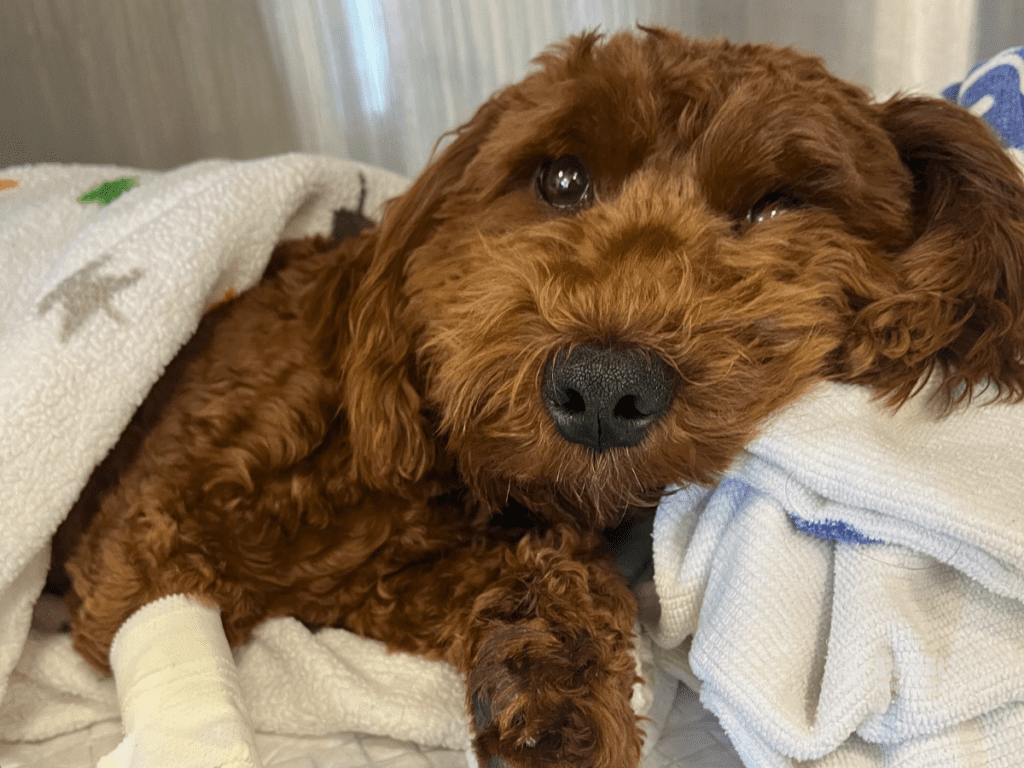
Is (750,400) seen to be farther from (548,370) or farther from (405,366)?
(405,366)

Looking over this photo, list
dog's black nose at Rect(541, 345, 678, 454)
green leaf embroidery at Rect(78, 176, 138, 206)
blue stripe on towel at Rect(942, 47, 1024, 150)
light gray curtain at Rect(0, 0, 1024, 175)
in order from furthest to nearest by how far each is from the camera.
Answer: light gray curtain at Rect(0, 0, 1024, 175)
green leaf embroidery at Rect(78, 176, 138, 206)
blue stripe on towel at Rect(942, 47, 1024, 150)
dog's black nose at Rect(541, 345, 678, 454)

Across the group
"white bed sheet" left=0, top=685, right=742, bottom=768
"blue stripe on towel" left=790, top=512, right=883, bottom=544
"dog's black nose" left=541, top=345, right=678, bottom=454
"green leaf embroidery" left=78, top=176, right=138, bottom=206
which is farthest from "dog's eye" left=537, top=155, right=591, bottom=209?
"green leaf embroidery" left=78, top=176, right=138, bottom=206

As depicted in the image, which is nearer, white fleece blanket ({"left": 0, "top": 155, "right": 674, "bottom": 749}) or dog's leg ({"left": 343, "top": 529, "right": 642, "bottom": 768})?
dog's leg ({"left": 343, "top": 529, "right": 642, "bottom": 768})

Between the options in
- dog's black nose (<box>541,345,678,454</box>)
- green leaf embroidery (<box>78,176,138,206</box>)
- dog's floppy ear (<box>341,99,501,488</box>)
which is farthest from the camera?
green leaf embroidery (<box>78,176,138,206</box>)

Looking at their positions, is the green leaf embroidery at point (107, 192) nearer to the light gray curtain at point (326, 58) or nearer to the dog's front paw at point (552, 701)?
the light gray curtain at point (326, 58)

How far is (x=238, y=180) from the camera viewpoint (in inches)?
53.3

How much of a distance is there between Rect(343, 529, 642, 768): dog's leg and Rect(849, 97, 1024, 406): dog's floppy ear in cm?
38

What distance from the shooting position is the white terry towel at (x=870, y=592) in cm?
81

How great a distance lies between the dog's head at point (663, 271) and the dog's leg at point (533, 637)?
3.2 inches

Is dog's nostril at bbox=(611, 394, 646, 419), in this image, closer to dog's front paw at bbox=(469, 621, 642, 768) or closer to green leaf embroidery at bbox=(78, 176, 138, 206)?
dog's front paw at bbox=(469, 621, 642, 768)

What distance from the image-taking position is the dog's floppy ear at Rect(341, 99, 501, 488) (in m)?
1.03

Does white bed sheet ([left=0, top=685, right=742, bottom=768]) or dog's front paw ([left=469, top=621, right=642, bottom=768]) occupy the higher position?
dog's front paw ([left=469, top=621, right=642, bottom=768])

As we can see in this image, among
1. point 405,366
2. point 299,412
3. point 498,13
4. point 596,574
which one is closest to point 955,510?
point 596,574

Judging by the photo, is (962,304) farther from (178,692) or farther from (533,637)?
(178,692)
